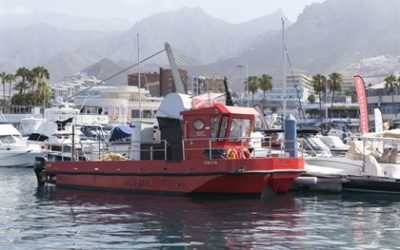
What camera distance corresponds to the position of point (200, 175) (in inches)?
980

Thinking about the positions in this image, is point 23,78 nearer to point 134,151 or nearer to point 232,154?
point 134,151

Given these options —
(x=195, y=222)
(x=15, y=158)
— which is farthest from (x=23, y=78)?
(x=195, y=222)

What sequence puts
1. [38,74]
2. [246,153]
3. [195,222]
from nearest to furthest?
[195,222]
[246,153]
[38,74]

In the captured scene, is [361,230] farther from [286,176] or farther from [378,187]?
[378,187]

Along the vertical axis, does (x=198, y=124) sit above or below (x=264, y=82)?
below

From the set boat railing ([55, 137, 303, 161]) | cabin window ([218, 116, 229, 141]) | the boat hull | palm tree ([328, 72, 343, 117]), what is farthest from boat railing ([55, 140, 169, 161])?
palm tree ([328, 72, 343, 117])

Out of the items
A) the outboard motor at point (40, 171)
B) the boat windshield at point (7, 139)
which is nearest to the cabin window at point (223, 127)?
the outboard motor at point (40, 171)

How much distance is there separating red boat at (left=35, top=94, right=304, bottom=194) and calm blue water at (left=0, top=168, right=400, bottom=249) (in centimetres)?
58

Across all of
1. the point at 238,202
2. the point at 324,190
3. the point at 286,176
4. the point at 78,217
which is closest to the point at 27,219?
the point at 78,217

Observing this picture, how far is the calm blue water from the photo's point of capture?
16656 millimetres

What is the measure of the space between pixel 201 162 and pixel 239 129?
8.14 ft

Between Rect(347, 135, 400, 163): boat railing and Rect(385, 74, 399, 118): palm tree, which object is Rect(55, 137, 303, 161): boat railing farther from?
Rect(385, 74, 399, 118): palm tree

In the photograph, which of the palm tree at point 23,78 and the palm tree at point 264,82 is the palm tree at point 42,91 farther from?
the palm tree at point 264,82

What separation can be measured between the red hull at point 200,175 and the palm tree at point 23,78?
A: 8195 centimetres
